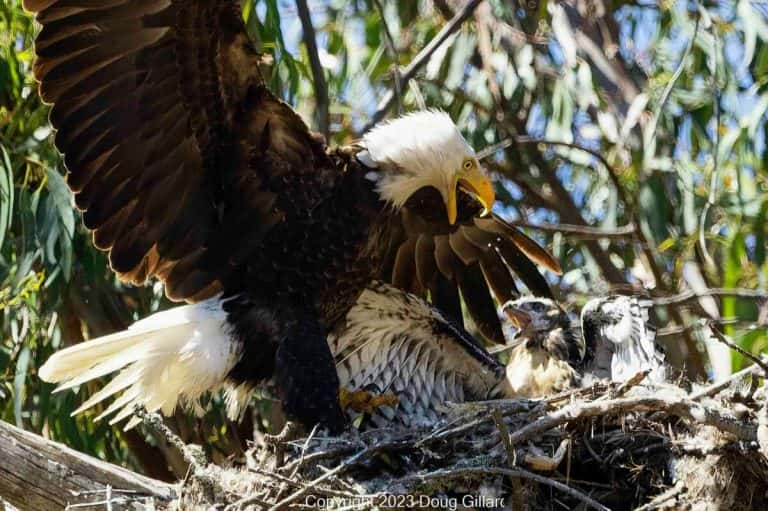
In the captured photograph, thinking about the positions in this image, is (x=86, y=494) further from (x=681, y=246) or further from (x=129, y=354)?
(x=681, y=246)

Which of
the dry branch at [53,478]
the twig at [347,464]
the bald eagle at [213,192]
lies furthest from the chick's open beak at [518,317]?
the dry branch at [53,478]

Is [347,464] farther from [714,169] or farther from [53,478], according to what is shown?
[714,169]

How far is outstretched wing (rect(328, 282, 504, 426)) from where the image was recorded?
5500mm

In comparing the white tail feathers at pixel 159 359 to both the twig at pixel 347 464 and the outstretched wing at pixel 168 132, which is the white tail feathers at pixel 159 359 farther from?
the twig at pixel 347 464

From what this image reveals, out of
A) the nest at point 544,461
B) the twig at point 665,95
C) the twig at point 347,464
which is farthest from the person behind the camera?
the twig at point 665,95

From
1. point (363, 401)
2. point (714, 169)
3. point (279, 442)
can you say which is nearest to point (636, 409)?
point (279, 442)

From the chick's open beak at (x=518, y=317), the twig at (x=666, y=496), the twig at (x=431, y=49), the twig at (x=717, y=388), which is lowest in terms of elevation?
the twig at (x=666, y=496)

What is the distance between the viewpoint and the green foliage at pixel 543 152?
580 cm

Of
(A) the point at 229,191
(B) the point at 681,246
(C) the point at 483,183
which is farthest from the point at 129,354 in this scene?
(B) the point at 681,246

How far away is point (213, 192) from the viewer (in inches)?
202

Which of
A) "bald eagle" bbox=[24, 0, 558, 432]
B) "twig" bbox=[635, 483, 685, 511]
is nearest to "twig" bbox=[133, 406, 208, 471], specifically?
"bald eagle" bbox=[24, 0, 558, 432]

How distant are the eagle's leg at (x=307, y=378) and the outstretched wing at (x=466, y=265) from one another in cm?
88

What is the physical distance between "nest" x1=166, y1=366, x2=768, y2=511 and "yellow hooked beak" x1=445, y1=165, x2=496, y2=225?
88 cm

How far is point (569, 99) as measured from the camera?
23.7 ft
